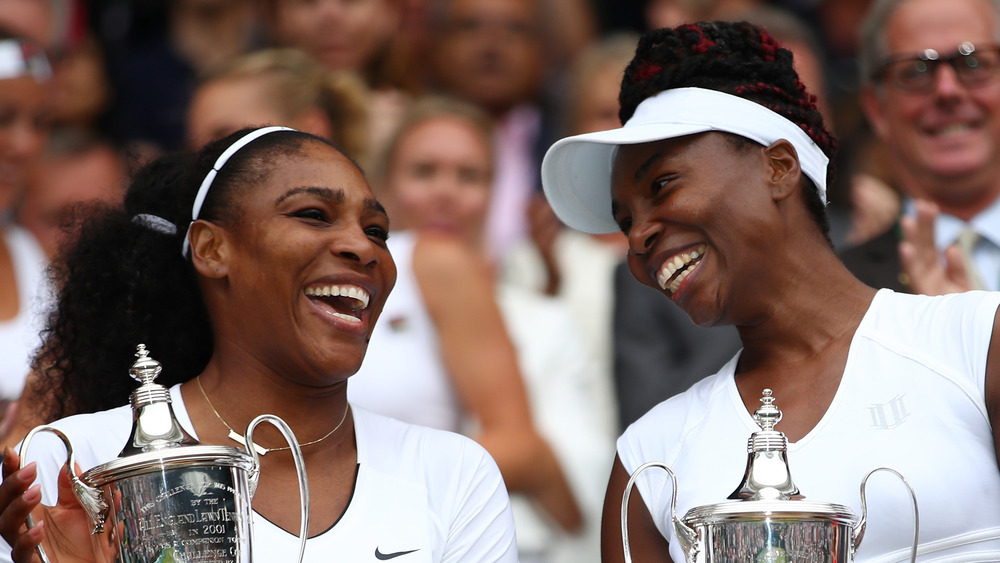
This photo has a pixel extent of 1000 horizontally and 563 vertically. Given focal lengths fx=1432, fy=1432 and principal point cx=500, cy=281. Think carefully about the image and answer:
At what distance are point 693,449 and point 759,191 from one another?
57 cm

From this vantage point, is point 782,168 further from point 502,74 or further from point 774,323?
point 502,74

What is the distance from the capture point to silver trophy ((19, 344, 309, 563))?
254cm

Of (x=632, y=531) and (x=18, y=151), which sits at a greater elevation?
(x=18, y=151)

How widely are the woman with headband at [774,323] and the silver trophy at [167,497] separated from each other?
949 mm

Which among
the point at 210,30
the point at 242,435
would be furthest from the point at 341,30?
the point at 242,435

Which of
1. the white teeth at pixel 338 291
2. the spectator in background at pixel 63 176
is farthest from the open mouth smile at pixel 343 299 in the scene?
the spectator in background at pixel 63 176

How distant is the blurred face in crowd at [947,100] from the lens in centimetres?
446

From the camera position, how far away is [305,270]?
3.09 meters

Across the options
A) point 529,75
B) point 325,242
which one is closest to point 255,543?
point 325,242

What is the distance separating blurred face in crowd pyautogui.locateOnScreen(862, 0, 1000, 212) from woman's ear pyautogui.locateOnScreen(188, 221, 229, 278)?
2347 millimetres

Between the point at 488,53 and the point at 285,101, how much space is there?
4.83 feet

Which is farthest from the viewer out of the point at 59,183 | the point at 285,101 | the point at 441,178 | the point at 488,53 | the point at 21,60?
the point at 488,53

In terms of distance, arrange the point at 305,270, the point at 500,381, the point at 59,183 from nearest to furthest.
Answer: the point at 305,270 < the point at 500,381 < the point at 59,183

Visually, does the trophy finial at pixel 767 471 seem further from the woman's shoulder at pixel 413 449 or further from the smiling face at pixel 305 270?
the smiling face at pixel 305 270
